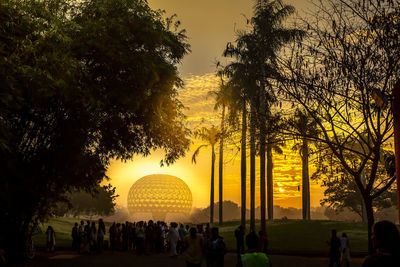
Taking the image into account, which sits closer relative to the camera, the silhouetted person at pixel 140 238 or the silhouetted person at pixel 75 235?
the silhouetted person at pixel 140 238

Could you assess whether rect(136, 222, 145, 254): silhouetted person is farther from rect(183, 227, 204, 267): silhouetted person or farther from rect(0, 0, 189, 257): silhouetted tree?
rect(183, 227, 204, 267): silhouetted person

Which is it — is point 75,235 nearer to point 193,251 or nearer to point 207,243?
point 207,243

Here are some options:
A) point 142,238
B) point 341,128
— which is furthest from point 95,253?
point 341,128

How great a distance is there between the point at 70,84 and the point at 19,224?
7057mm

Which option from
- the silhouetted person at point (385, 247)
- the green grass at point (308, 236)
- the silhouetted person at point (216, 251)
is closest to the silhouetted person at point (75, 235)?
the green grass at point (308, 236)

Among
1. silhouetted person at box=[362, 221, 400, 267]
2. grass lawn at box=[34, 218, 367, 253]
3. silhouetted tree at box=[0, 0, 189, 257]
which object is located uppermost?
silhouetted tree at box=[0, 0, 189, 257]

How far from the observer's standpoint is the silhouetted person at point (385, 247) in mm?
4012

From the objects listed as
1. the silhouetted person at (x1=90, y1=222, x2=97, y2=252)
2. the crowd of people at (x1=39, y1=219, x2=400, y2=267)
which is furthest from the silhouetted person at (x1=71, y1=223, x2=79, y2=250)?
the silhouetted person at (x1=90, y1=222, x2=97, y2=252)

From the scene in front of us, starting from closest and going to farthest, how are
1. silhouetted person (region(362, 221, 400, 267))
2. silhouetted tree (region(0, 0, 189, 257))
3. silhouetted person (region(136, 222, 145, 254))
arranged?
silhouetted person (region(362, 221, 400, 267)) < silhouetted tree (region(0, 0, 189, 257)) < silhouetted person (region(136, 222, 145, 254))

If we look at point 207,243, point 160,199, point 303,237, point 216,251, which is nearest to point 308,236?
point 303,237

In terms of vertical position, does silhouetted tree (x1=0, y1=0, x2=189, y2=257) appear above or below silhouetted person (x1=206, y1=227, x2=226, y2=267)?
above

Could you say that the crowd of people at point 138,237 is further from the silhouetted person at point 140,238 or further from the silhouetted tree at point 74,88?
the silhouetted tree at point 74,88

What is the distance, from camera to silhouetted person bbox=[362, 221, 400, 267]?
13.2ft

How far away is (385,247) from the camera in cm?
412
